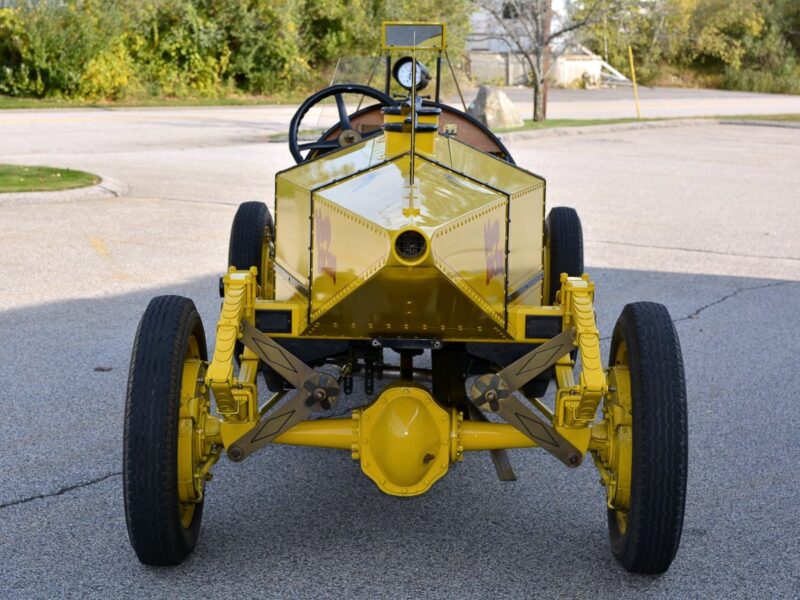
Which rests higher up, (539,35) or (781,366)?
(539,35)

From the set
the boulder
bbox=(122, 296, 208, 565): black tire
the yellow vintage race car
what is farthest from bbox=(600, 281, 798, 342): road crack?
the boulder

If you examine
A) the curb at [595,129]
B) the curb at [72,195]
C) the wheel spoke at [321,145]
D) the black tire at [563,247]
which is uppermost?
the wheel spoke at [321,145]

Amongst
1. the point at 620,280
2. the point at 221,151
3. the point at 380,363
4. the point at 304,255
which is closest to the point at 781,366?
the point at 620,280

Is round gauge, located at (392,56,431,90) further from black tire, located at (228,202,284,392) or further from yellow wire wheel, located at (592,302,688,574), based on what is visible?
yellow wire wheel, located at (592,302,688,574)

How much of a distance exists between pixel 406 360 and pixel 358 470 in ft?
2.19

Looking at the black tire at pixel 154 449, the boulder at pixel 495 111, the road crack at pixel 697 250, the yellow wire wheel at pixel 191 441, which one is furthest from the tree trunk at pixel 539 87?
the black tire at pixel 154 449

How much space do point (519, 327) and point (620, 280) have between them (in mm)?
4725

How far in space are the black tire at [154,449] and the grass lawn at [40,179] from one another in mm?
8606

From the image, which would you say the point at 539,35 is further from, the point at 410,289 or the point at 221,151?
the point at 410,289

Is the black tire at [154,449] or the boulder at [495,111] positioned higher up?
the boulder at [495,111]

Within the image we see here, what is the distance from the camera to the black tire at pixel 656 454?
11.6 ft

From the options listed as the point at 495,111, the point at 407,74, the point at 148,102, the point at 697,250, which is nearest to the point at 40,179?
the point at 697,250

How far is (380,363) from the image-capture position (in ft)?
15.1

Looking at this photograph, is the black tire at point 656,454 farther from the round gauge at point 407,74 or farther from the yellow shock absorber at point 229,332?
the round gauge at point 407,74
